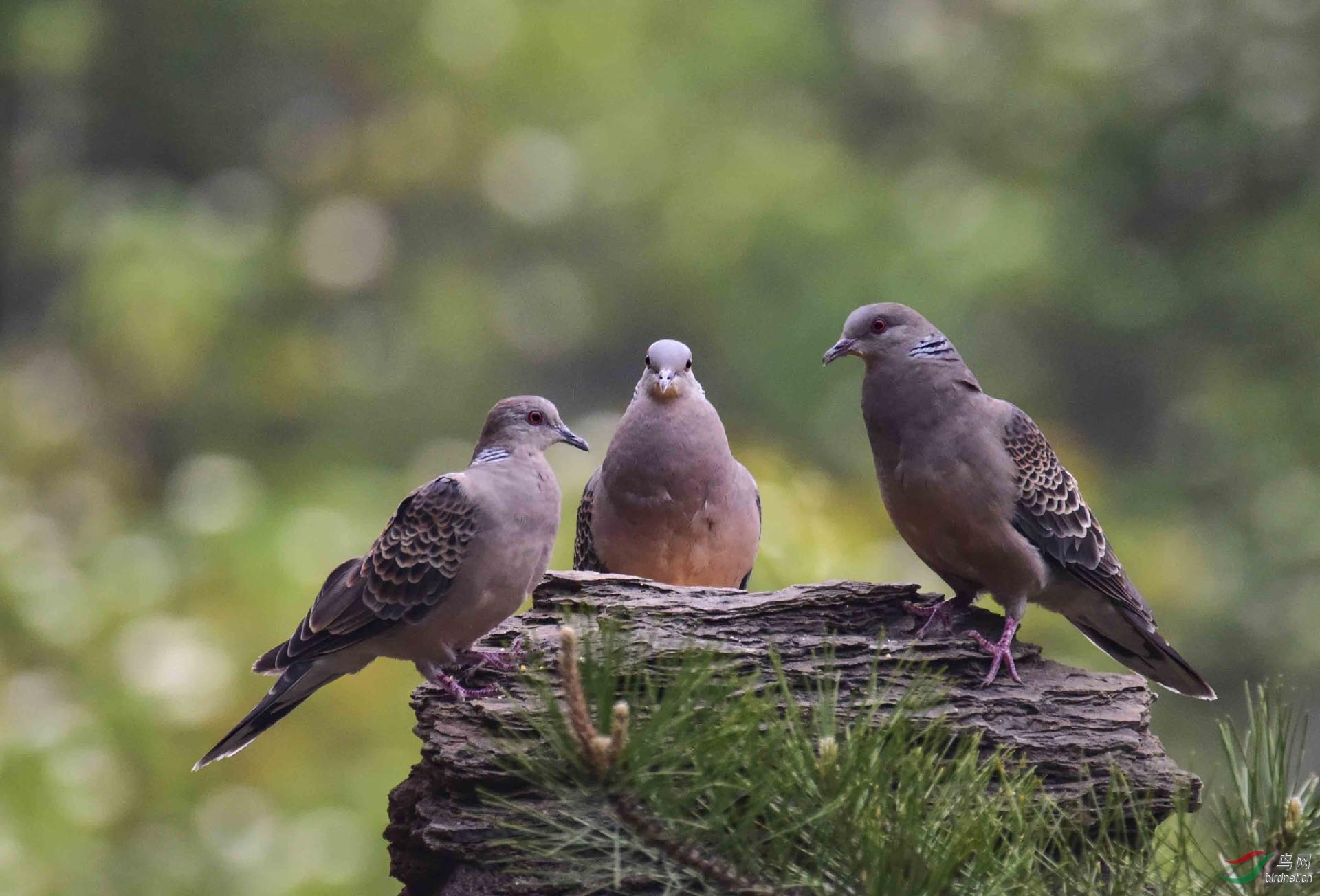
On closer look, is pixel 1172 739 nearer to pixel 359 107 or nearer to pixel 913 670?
pixel 913 670

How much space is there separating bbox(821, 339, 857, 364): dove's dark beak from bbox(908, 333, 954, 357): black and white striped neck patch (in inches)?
4.2

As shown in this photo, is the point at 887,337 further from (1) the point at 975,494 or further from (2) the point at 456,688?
(2) the point at 456,688

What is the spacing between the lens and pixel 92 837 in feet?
17.5

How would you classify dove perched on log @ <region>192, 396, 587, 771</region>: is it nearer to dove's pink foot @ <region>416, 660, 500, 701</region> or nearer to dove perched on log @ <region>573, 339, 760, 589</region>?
dove's pink foot @ <region>416, 660, 500, 701</region>

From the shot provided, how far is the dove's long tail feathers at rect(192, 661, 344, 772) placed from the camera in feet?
8.35

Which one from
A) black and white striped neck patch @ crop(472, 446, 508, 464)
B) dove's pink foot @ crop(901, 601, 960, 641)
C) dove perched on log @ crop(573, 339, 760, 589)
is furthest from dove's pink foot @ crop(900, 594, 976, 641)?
black and white striped neck patch @ crop(472, 446, 508, 464)

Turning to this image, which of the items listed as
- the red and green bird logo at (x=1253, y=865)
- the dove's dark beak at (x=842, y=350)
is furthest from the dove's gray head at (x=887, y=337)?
the red and green bird logo at (x=1253, y=865)

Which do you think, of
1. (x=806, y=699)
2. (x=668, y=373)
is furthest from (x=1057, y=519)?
(x=668, y=373)

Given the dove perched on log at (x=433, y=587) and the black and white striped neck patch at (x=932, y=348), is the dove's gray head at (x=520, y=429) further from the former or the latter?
the black and white striped neck patch at (x=932, y=348)

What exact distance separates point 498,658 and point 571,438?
49 centimetres

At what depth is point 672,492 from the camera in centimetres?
283

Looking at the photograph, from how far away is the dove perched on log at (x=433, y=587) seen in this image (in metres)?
2.46

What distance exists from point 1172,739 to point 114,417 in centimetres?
487

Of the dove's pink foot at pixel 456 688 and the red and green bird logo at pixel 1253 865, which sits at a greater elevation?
the red and green bird logo at pixel 1253 865
